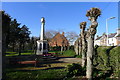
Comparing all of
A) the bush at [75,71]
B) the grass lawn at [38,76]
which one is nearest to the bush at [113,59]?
the bush at [75,71]

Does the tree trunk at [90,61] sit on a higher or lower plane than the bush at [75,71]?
higher

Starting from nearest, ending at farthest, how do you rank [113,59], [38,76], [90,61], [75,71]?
1. [90,61]
2. [38,76]
3. [75,71]
4. [113,59]

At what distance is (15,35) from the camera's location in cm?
2806

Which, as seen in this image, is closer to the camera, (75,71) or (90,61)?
(90,61)

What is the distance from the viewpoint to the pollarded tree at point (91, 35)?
229 inches

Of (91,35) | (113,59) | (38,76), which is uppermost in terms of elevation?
(91,35)

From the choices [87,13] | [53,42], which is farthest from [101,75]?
[53,42]

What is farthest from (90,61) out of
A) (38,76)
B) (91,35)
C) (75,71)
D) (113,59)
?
(38,76)

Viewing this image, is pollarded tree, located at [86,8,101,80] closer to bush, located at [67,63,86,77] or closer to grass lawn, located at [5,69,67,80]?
bush, located at [67,63,86,77]

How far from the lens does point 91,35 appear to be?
612cm

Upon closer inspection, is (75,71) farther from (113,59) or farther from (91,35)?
(113,59)

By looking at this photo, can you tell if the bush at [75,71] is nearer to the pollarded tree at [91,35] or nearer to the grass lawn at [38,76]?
the grass lawn at [38,76]

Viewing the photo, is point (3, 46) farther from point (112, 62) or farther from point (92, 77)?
Result: point (112, 62)

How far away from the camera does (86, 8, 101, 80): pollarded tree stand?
229 inches
